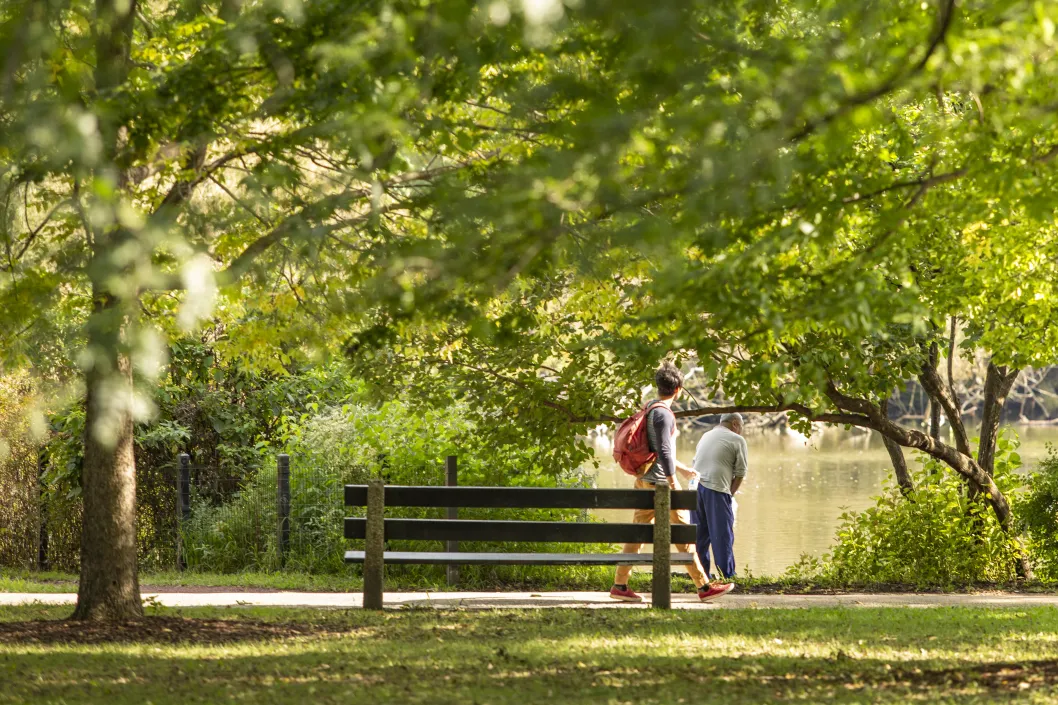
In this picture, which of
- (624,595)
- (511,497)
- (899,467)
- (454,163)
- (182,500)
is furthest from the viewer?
(899,467)

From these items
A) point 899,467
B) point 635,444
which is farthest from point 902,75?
point 899,467

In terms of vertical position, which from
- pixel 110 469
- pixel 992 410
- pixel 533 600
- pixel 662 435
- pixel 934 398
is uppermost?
pixel 934 398

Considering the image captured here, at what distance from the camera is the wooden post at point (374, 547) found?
9141 millimetres

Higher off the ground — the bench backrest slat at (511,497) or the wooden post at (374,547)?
the bench backrest slat at (511,497)

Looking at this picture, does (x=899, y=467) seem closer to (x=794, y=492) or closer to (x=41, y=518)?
(x=41, y=518)

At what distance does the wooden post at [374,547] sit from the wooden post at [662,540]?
2.04 m

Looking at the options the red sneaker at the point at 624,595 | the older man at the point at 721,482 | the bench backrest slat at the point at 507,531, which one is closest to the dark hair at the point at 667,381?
the bench backrest slat at the point at 507,531

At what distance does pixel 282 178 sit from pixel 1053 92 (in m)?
3.96

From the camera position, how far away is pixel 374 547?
30.1 ft

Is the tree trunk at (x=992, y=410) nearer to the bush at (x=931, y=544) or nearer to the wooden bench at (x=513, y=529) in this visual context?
the bush at (x=931, y=544)

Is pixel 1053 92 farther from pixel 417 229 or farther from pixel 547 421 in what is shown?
pixel 547 421

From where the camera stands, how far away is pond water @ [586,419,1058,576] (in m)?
17.1

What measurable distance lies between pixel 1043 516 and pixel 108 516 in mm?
9294

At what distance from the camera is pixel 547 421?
11695 millimetres
